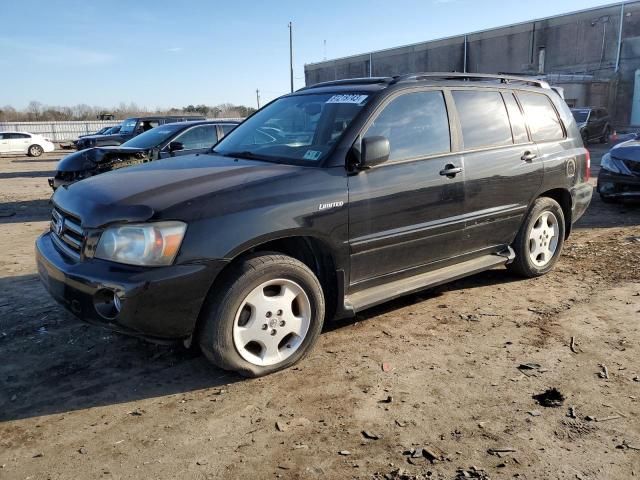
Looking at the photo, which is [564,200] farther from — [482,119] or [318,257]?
[318,257]

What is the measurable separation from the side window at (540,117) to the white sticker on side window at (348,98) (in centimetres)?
190

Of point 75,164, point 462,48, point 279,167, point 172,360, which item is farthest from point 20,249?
point 462,48

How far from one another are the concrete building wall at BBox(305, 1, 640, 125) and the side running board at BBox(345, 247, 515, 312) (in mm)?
30650

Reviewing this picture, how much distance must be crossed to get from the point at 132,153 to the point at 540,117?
21.3ft

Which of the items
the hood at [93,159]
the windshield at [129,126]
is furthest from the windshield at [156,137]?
the windshield at [129,126]

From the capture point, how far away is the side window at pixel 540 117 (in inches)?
197

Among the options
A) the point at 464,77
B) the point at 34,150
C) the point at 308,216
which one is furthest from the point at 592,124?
the point at 34,150

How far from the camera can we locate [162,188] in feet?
10.7

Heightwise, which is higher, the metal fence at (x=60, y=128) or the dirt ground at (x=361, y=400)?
the metal fence at (x=60, y=128)

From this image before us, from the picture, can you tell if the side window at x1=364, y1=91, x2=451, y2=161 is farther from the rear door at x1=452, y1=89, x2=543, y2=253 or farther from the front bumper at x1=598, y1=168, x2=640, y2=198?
the front bumper at x1=598, y1=168, x2=640, y2=198

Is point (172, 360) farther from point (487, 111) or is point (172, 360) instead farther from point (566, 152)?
point (566, 152)

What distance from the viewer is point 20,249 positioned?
669 centimetres

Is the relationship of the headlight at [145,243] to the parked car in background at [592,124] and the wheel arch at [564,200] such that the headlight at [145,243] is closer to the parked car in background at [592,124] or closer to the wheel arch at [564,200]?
the wheel arch at [564,200]

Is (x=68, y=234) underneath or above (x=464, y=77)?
underneath
